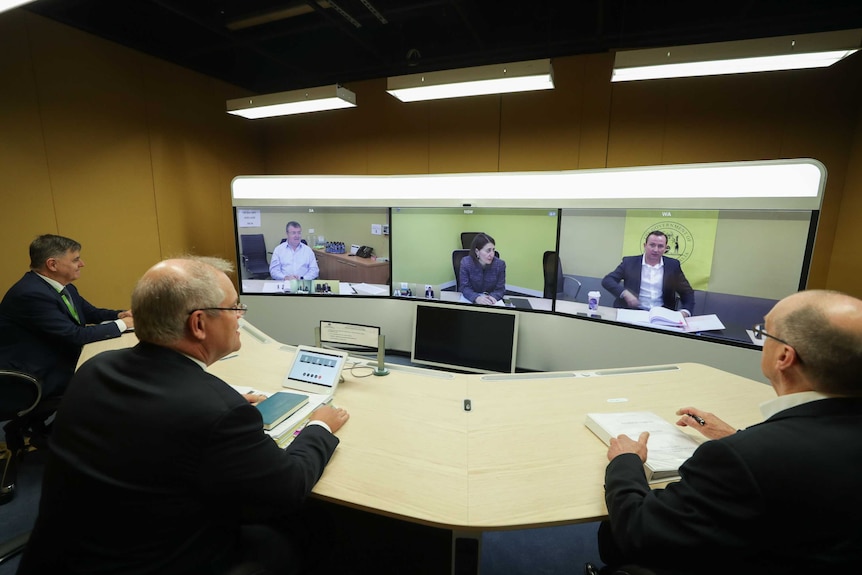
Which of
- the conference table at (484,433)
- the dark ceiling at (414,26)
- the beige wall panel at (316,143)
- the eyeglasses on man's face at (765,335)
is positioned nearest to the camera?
the eyeglasses on man's face at (765,335)

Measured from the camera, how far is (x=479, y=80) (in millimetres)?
2816

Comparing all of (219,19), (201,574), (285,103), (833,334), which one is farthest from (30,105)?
(833,334)

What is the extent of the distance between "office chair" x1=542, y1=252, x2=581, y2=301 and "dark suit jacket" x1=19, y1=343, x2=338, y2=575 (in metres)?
2.93

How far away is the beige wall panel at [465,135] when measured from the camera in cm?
431

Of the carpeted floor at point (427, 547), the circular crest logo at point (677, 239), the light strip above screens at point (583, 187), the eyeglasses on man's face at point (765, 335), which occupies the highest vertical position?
the light strip above screens at point (583, 187)

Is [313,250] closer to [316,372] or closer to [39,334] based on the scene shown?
[39,334]

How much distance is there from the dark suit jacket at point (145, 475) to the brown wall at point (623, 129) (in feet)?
13.3

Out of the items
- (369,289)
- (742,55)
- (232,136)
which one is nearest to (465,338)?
(369,289)

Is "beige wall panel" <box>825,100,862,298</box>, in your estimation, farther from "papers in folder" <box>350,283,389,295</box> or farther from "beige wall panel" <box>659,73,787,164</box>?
"papers in folder" <box>350,283,389,295</box>

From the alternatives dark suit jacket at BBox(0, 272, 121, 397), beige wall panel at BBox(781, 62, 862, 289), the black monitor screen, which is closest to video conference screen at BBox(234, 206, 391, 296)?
the black monitor screen

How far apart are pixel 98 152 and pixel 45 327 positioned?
2.26 meters

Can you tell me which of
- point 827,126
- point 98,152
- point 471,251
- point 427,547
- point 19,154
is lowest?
point 427,547

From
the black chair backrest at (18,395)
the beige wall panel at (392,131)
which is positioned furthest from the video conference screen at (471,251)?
the black chair backrest at (18,395)

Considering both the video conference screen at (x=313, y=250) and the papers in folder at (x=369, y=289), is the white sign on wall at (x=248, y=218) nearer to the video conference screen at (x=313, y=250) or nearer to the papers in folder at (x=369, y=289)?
the video conference screen at (x=313, y=250)
